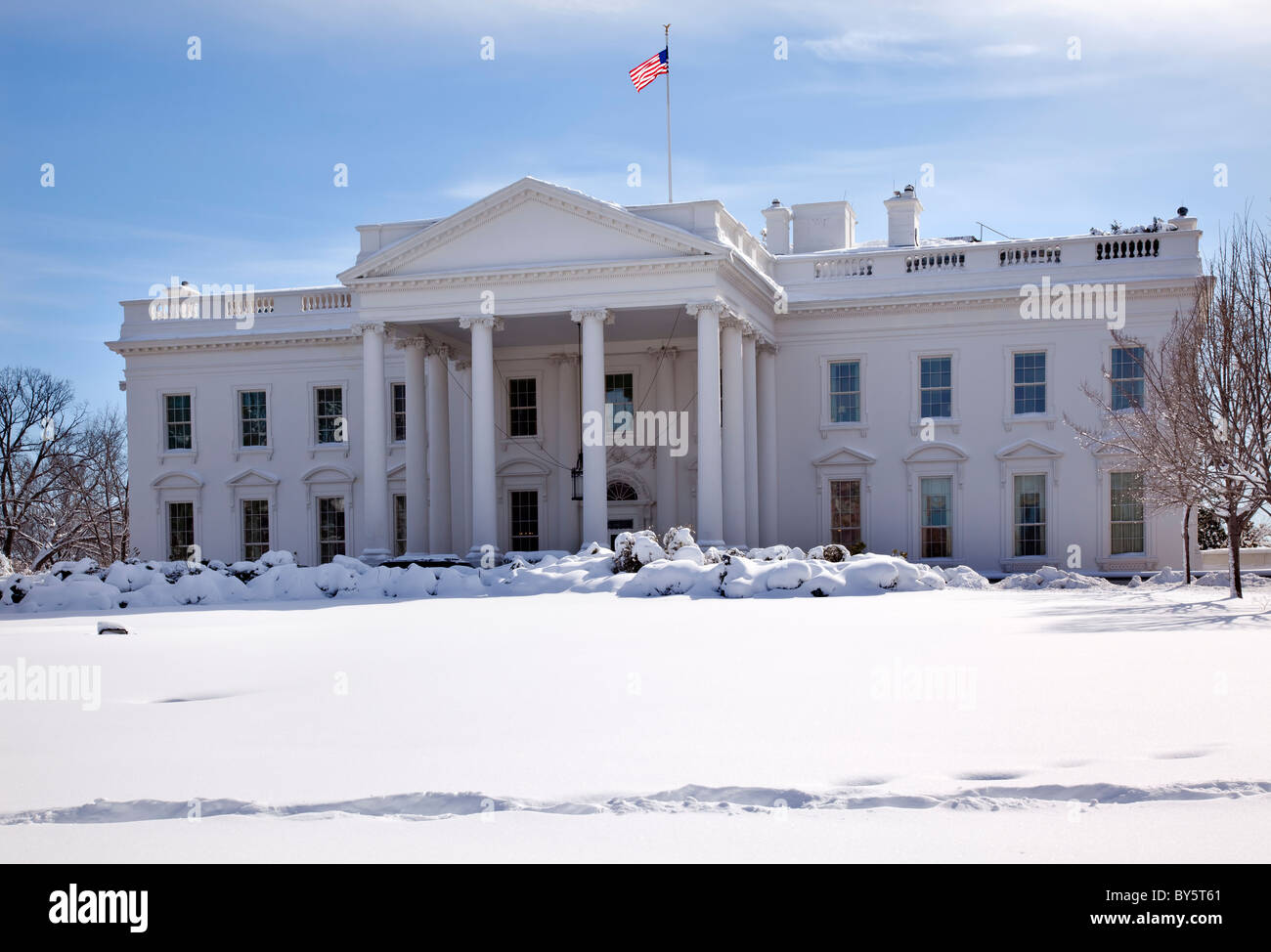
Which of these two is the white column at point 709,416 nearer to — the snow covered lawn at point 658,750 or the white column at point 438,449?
the white column at point 438,449

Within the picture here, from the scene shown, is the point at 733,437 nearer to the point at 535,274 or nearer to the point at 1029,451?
the point at 535,274

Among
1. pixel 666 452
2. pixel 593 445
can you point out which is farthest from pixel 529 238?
pixel 666 452

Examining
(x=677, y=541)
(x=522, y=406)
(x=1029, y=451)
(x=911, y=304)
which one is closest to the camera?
(x=677, y=541)

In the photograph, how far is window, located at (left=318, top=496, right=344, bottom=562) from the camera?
1554 inches

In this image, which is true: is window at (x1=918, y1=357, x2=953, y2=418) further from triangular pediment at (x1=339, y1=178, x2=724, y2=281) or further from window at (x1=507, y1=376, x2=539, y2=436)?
window at (x1=507, y1=376, x2=539, y2=436)

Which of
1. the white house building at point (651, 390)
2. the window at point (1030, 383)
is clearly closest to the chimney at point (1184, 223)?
the white house building at point (651, 390)

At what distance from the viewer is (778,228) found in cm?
4144

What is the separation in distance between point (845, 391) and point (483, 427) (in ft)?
37.2

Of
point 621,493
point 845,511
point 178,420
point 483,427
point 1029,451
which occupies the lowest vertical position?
point 845,511

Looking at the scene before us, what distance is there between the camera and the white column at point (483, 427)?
3098cm

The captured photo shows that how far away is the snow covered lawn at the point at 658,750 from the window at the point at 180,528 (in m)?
27.6

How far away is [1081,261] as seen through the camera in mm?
34219
